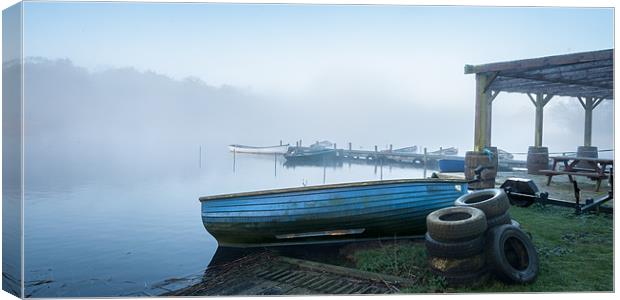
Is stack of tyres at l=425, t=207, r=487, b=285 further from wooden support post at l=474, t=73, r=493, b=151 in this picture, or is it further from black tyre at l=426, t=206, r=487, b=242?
wooden support post at l=474, t=73, r=493, b=151

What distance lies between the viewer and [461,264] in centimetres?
595

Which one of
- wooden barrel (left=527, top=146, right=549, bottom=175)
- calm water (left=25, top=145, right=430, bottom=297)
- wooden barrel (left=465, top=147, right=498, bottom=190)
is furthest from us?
wooden barrel (left=527, top=146, right=549, bottom=175)

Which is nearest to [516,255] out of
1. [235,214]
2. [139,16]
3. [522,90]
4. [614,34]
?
[614,34]

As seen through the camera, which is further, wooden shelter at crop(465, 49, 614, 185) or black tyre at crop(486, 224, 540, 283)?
wooden shelter at crop(465, 49, 614, 185)

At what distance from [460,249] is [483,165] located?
4830 mm

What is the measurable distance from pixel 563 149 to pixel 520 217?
571cm

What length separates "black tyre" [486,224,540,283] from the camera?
5914 mm

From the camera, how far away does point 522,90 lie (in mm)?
14719

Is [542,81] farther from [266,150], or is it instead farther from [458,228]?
[266,150]

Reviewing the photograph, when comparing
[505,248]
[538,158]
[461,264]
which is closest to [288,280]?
[461,264]

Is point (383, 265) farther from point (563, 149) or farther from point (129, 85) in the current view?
point (563, 149)

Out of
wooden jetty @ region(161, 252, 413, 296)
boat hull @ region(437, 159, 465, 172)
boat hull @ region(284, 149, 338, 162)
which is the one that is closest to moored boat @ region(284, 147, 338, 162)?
boat hull @ region(284, 149, 338, 162)

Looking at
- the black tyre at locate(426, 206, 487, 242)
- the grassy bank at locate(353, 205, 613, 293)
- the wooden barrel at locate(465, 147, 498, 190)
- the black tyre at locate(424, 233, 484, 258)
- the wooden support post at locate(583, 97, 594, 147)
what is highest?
the wooden support post at locate(583, 97, 594, 147)

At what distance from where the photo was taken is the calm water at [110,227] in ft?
27.0
